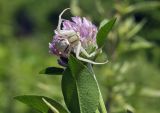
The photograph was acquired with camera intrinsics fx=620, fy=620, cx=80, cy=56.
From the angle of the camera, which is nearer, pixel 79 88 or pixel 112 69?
pixel 79 88

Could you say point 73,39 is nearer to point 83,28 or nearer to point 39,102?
point 83,28

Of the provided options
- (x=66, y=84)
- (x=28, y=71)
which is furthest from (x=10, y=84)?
(x=66, y=84)

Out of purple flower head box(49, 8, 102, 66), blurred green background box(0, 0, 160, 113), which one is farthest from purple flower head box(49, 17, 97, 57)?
blurred green background box(0, 0, 160, 113)

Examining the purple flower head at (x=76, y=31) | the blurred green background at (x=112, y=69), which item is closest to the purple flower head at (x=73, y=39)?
the purple flower head at (x=76, y=31)

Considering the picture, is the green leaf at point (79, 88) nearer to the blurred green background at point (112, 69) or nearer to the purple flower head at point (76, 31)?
the purple flower head at point (76, 31)

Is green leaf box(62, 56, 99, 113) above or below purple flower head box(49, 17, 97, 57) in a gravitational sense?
below

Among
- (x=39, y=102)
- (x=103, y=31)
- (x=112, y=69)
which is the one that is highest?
(x=103, y=31)

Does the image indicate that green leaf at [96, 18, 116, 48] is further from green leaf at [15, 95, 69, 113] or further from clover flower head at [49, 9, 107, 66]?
green leaf at [15, 95, 69, 113]

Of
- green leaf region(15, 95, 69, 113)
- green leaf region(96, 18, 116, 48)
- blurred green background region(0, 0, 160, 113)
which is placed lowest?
blurred green background region(0, 0, 160, 113)

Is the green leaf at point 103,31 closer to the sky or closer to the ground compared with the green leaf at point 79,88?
closer to the sky

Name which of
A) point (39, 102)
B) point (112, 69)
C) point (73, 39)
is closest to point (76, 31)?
point (73, 39)
